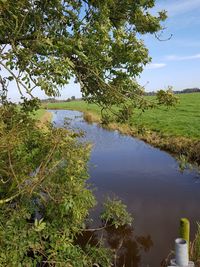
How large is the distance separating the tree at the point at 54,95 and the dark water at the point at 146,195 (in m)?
1.57

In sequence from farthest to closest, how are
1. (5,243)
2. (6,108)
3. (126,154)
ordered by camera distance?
(126,154) < (6,108) < (5,243)

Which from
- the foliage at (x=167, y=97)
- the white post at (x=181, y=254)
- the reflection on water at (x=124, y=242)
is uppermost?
the foliage at (x=167, y=97)

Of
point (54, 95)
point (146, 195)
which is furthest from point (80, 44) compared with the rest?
point (146, 195)

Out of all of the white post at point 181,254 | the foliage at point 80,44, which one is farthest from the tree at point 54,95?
the white post at point 181,254

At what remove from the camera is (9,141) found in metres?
7.57

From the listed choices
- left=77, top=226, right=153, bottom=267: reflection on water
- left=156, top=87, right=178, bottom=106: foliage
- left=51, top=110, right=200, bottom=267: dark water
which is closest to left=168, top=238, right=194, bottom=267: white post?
left=156, top=87, right=178, bottom=106: foliage

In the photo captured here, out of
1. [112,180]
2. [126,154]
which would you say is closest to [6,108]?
[112,180]

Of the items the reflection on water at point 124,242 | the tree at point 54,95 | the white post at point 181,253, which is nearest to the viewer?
the white post at point 181,253

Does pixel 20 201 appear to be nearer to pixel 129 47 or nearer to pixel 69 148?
pixel 69 148

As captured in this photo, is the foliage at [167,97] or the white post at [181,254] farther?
the foliage at [167,97]

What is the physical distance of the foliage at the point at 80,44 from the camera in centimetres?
819

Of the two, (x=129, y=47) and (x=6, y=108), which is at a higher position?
(x=129, y=47)

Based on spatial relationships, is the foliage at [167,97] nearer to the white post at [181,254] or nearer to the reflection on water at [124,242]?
the white post at [181,254]

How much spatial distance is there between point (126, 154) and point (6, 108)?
68.1ft
